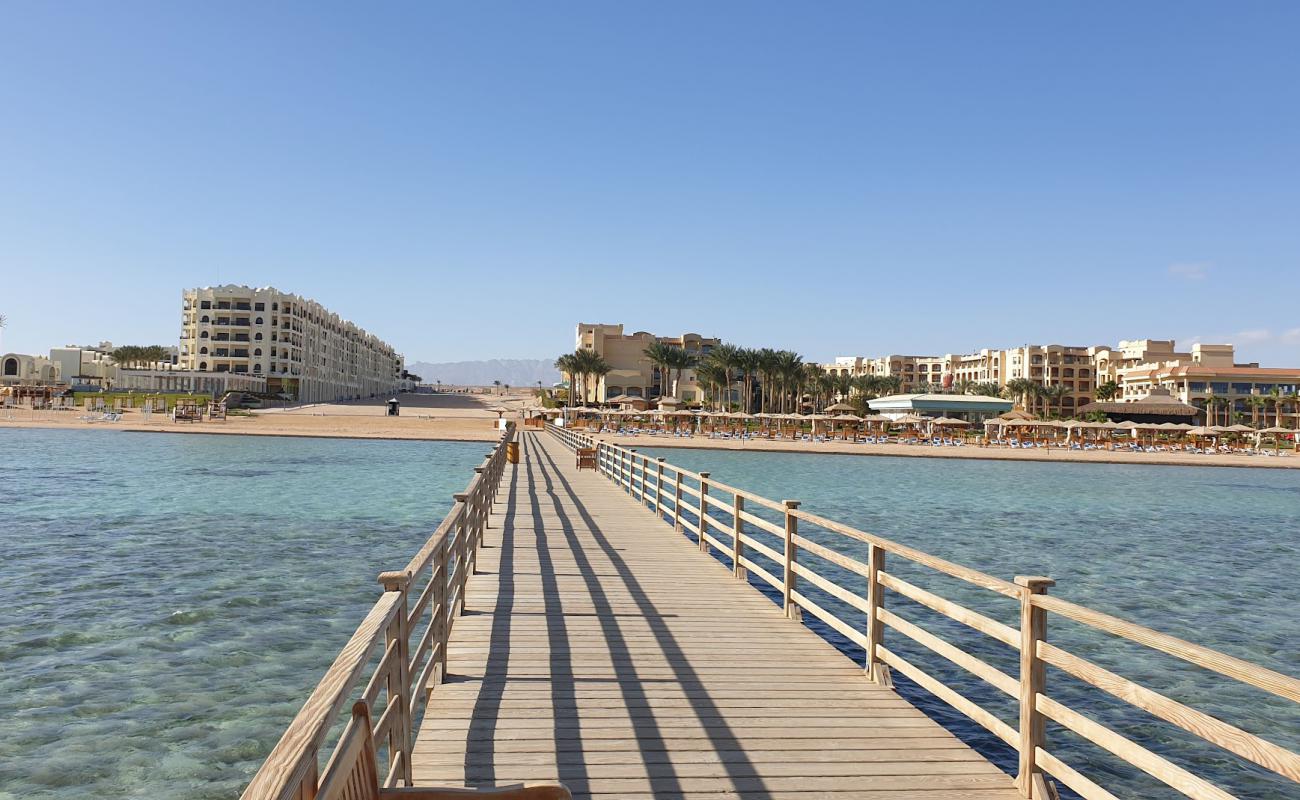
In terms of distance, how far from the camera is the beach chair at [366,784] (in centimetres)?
246

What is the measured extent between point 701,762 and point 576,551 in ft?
24.3

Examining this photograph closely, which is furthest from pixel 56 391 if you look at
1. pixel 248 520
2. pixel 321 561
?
pixel 321 561

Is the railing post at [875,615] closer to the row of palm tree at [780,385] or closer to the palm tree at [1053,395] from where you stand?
the row of palm tree at [780,385]

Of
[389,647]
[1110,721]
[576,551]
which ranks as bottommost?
[1110,721]

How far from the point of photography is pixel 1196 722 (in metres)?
3.33

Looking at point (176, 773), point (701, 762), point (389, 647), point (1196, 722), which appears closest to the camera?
point (1196, 722)

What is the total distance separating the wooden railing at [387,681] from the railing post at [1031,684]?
9.94 feet

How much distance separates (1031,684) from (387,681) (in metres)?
3.15

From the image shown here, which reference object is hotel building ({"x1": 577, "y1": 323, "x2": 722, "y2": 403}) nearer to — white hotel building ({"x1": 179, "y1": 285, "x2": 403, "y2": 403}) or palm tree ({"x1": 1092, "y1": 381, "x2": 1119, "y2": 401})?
white hotel building ({"x1": 179, "y1": 285, "x2": 403, "y2": 403})

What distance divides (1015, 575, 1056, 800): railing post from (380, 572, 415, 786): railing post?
3.02m

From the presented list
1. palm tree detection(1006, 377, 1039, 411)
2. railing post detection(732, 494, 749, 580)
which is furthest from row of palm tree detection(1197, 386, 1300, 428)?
railing post detection(732, 494, 749, 580)

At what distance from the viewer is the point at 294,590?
1252cm

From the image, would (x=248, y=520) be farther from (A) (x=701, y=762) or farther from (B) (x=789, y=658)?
(A) (x=701, y=762)

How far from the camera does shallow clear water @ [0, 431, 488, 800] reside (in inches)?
266
